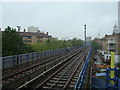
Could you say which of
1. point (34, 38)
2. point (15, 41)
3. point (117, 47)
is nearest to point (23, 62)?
point (15, 41)

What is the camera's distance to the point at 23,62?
13367 millimetres

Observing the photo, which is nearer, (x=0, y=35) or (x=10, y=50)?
(x=10, y=50)

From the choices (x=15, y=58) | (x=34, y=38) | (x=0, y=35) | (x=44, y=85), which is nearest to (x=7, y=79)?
(x=44, y=85)

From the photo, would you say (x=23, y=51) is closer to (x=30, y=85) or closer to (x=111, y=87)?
(x=30, y=85)

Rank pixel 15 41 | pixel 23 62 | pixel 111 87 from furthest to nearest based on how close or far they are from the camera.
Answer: pixel 15 41
pixel 23 62
pixel 111 87

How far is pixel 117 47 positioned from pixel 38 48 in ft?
77.0

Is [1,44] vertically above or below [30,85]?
above

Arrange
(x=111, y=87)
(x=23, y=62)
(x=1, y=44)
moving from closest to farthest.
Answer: (x=111, y=87) → (x=23, y=62) → (x=1, y=44)

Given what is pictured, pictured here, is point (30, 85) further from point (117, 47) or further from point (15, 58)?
point (117, 47)

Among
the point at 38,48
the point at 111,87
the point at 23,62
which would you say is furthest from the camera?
the point at 38,48

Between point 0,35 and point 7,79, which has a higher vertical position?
point 0,35

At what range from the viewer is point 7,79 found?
845cm

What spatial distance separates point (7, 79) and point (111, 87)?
281 inches

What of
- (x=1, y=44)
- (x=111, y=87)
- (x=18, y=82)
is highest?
(x=1, y=44)
